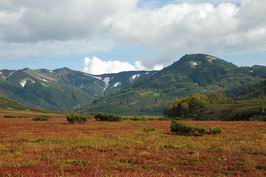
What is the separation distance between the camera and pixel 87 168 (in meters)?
19.9

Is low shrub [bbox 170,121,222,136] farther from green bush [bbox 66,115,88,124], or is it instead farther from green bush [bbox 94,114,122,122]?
green bush [bbox 94,114,122,122]

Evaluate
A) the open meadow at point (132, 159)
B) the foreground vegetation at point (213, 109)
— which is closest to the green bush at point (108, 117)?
the foreground vegetation at point (213, 109)

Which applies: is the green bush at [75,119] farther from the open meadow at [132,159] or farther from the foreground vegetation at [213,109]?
the foreground vegetation at [213,109]

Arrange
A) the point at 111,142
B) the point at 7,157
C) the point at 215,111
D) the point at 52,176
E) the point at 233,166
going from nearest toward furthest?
the point at 52,176 < the point at 233,166 < the point at 7,157 < the point at 111,142 < the point at 215,111

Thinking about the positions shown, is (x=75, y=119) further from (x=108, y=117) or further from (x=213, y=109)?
(x=213, y=109)

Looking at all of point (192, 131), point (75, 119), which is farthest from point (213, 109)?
point (192, 131)

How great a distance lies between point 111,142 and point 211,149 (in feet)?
27.5

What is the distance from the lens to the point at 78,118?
7294 cm

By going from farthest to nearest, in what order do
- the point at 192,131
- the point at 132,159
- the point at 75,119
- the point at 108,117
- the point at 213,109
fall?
the point at 213,109, the point at 108,117, the point at 75,119, the point at 192,131, the point at 132,159

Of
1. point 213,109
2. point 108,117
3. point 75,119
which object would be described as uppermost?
point 213,109

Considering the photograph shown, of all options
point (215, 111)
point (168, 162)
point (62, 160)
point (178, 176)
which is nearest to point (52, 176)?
point (178, 176)

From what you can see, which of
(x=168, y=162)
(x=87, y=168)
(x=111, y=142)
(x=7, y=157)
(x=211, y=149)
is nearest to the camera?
(x=87, y=168)

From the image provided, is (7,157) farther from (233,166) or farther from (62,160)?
(233,166)

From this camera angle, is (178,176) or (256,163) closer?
(178,176)
